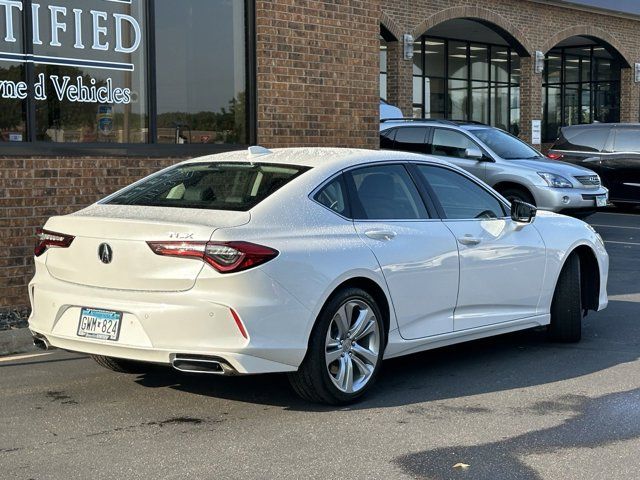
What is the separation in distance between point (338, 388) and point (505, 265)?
1929 mm

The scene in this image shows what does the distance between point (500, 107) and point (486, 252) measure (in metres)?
26.7

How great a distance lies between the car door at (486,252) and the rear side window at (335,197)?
88 centimetres

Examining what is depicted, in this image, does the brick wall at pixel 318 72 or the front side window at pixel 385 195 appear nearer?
the front side window at pixel 385 195

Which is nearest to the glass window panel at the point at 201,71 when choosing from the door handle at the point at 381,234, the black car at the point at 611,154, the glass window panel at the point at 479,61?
the door handle at the point at 381,234

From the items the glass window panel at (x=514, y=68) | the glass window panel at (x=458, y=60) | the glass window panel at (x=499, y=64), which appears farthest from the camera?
the glass window panel at (x=514, y=68)

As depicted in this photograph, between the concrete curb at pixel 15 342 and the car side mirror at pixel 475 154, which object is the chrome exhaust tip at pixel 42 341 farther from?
the car side mirror at pixel 475 154

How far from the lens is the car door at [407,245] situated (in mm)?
6137

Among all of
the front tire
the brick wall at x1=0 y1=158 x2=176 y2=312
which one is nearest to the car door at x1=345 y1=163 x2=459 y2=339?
the front tire

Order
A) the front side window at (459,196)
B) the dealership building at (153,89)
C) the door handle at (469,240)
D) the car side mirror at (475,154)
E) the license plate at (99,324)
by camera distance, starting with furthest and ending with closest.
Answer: the car side mirror at (475,154) < the dealership building at (153,89) < the front side window at (459,196) < the door handle at (469,240) < the license plate at (99,324)

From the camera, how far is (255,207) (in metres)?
5.66

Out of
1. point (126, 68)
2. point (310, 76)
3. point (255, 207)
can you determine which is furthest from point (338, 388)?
point (310, 76)

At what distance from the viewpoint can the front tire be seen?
5641 mm

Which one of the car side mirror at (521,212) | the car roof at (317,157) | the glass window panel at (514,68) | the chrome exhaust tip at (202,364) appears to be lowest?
the chrome exhaust tip at (202,364)

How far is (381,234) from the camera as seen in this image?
614 centimetres
